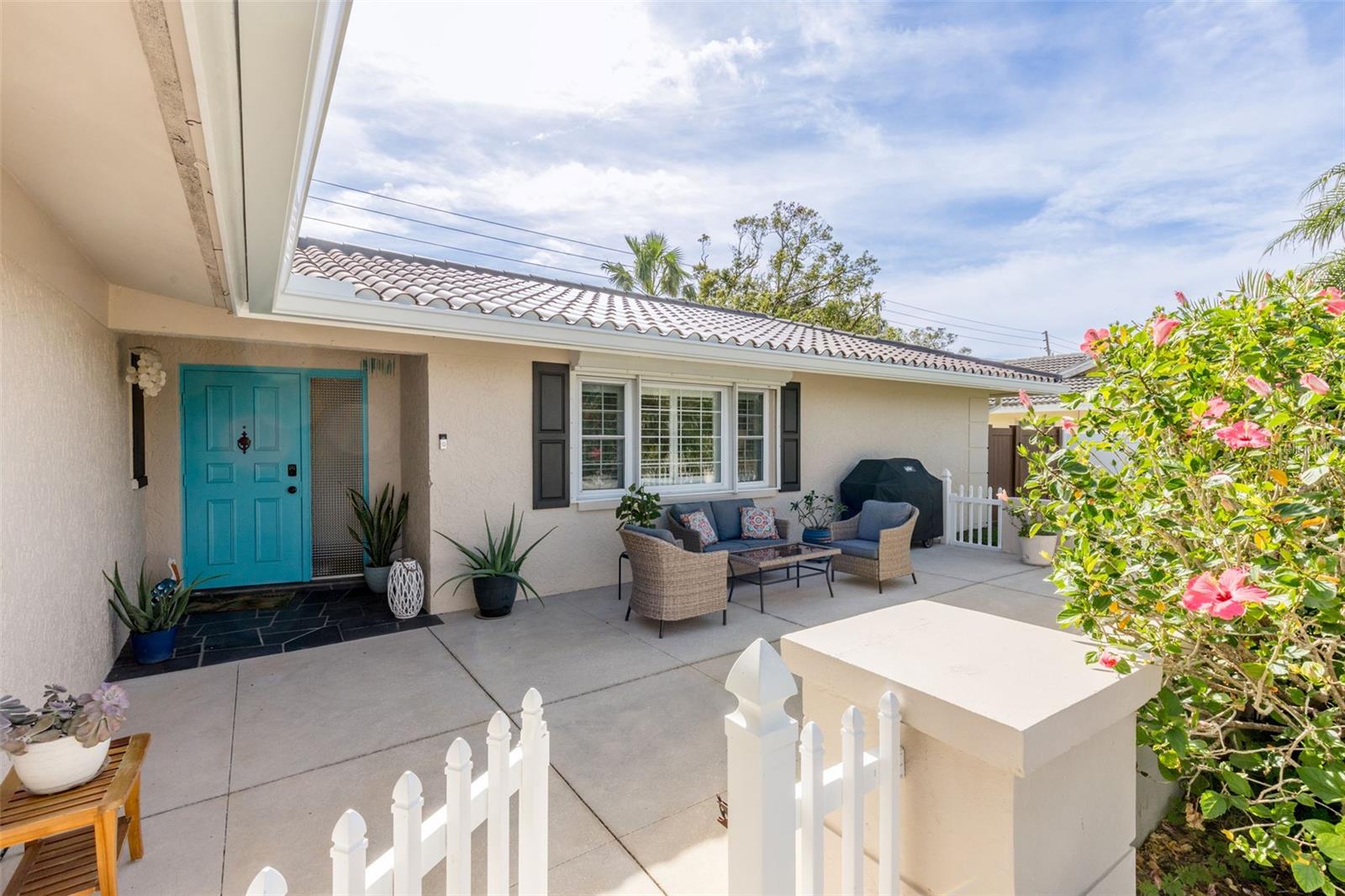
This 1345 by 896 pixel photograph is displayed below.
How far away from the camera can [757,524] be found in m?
7.50

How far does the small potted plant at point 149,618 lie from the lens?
4.67 meters

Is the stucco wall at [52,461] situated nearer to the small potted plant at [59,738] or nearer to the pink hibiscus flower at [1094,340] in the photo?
the small potted plant at [59,738]

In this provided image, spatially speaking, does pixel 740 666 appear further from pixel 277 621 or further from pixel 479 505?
pixel 277 621

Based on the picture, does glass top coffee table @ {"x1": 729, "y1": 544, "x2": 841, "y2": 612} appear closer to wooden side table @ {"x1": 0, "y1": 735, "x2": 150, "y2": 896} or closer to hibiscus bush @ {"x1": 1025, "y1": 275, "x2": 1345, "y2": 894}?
hibiscus bush @ {"x1": 1025, "y1": 275, "x2": 1345, "y2": 894}

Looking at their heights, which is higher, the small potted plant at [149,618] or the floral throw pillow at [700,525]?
the floral throw pillow at [700,525]

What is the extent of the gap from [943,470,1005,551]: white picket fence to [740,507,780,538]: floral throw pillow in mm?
3901

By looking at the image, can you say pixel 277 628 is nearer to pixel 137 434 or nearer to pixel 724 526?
pixel 137 434

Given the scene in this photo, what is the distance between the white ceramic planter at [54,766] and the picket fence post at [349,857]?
202 centimetres

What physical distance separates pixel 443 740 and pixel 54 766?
1675 millimetres

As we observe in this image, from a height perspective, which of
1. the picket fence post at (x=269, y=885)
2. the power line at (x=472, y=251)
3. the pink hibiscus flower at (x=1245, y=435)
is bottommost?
the picket fence post at (x=269, y=885)

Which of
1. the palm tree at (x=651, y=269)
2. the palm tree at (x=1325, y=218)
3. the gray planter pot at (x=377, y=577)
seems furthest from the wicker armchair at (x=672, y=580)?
the palm tree at (x=651, y=269)

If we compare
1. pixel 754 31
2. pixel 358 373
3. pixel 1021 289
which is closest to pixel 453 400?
pixel 358 373

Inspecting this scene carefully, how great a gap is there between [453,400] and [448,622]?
2248 millimetres

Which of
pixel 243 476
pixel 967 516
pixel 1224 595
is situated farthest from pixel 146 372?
pixel 967 516
